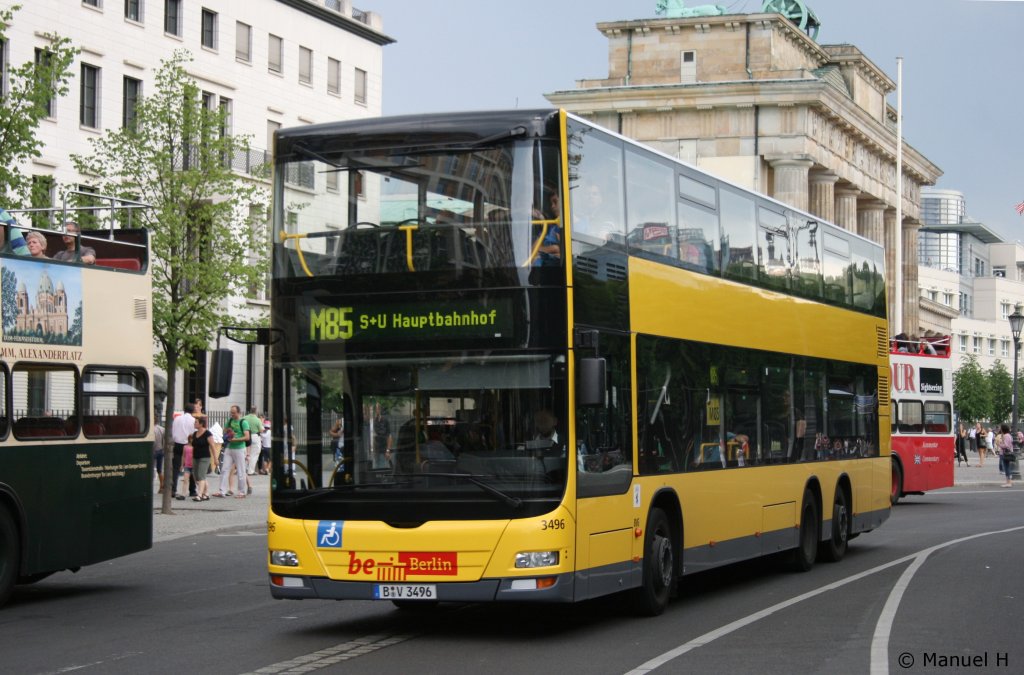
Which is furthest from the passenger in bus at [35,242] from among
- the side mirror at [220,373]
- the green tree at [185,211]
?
the green tree at [185,211]

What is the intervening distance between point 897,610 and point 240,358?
47631 mm

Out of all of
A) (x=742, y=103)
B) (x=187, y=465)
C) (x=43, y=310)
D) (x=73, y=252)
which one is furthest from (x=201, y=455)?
(x=742, y=103)

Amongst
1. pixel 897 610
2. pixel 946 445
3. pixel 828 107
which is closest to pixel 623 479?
pixel 897 610

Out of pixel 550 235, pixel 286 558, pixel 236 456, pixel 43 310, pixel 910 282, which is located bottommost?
pixel 286 558

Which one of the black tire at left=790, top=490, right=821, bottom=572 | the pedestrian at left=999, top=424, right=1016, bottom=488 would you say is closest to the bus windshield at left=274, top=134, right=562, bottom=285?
the black tire at left=790, top=490, right=821, bottom=572

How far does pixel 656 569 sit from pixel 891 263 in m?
79.2

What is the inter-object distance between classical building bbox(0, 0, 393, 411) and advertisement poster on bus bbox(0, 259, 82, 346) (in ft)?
108

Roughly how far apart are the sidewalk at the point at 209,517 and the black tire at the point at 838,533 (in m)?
9.73

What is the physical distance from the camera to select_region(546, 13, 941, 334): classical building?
79.2 metres

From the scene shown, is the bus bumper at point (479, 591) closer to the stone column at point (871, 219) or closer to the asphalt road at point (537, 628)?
the asphalt road at point (537, 628)

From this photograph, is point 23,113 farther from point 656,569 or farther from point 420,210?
point 656,569

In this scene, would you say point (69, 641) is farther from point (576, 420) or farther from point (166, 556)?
point (166, 556)

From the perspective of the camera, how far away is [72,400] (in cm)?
1597

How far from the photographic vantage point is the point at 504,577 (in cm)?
1184
